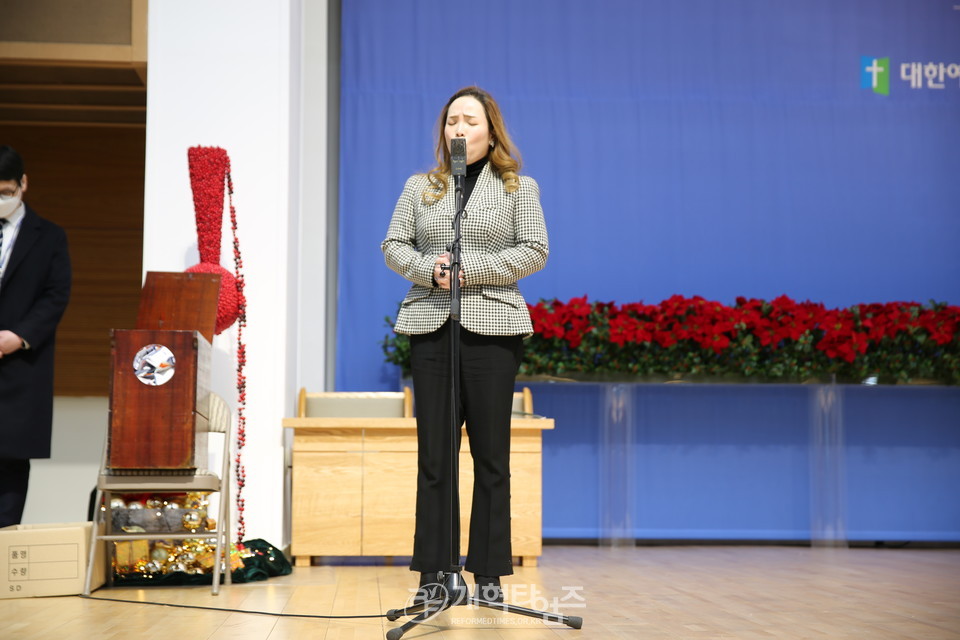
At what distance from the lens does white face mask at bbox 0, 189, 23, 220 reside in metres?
3.80

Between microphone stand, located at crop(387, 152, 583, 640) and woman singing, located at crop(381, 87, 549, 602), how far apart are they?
0.06 meters

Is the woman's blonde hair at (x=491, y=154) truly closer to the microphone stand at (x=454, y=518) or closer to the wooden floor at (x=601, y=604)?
the microphone stand at (x=454, y=518)

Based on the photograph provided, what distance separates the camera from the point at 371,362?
222 inches

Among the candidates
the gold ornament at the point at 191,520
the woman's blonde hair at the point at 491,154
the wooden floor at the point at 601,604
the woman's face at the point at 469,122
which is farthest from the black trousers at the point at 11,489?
the woman's face at the point at 469,122

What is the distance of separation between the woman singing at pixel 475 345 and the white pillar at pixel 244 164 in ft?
5.85

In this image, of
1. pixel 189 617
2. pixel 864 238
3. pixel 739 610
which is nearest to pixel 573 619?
pixel 739 610

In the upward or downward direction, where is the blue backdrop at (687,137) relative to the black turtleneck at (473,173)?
upward

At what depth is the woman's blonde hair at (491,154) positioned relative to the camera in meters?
2.97

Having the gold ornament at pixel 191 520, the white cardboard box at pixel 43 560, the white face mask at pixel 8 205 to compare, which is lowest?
the white cardboard box at pixel 43 560

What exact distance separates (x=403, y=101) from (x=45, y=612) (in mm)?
3461

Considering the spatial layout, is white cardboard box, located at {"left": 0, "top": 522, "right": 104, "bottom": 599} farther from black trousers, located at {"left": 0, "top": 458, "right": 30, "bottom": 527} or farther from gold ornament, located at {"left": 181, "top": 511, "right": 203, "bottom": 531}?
gold ornament, located at {"left": 181, "top": 511, "right": 203, "bottom": 531}

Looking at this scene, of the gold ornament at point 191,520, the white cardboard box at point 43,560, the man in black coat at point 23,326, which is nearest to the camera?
the white cardboard box at point 43,560

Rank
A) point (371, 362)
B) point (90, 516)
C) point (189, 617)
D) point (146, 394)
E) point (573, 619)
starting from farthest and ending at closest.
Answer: point (371, 362), point (90, 516), point (146, 394), point (189, 617), point (573, 619)

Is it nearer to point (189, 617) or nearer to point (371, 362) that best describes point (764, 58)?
Result: point (371, 362)
